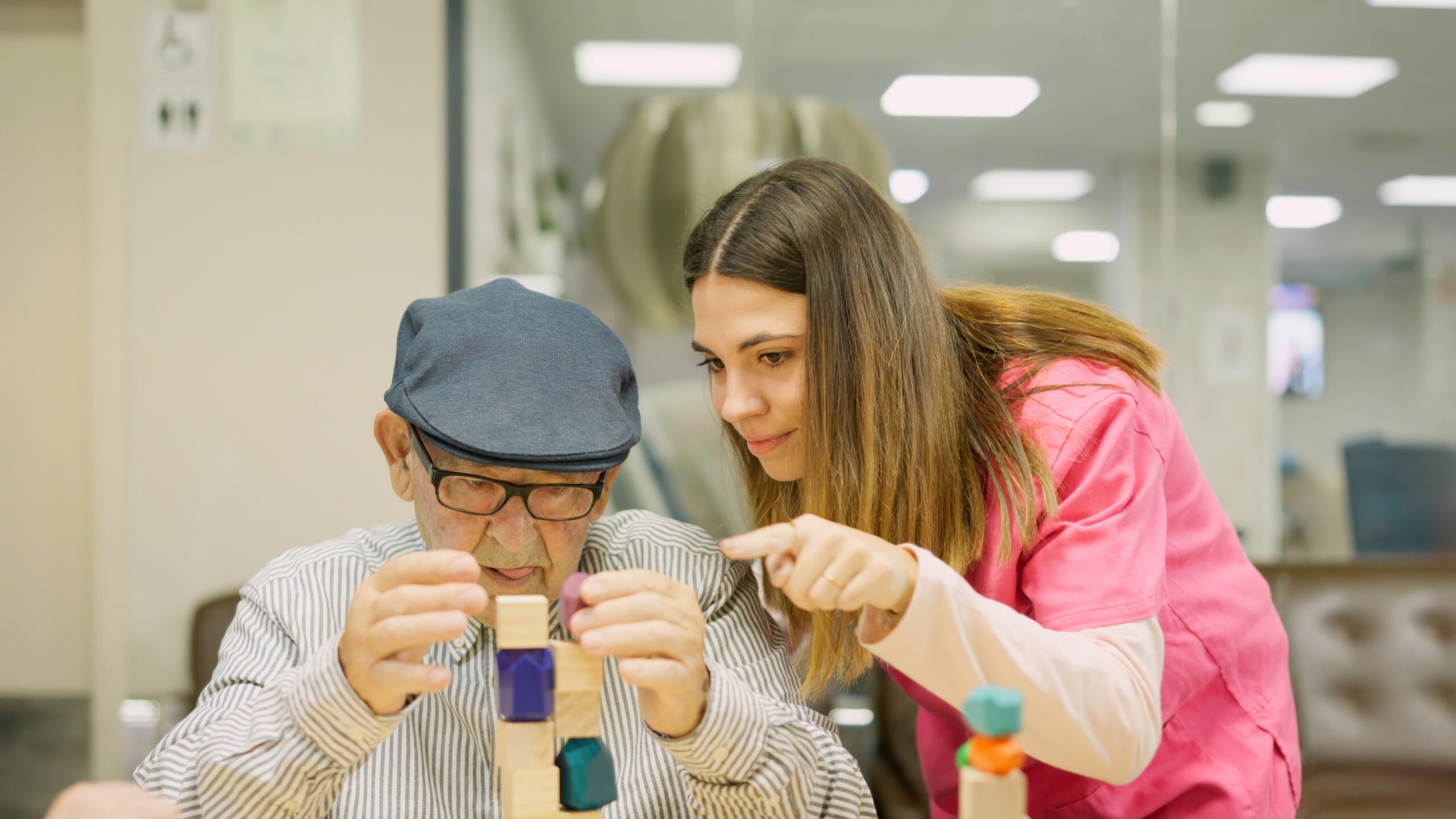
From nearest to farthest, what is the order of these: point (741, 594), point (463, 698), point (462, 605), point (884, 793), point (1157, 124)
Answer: point (462, 605) < point (463, 698) < point (741, 594) < point (884, 793) < point (1157, 124)

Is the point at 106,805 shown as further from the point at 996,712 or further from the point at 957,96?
the point at 957,96

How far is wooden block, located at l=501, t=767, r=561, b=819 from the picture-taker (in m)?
0.85

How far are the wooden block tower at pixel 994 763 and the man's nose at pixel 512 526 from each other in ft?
1.92

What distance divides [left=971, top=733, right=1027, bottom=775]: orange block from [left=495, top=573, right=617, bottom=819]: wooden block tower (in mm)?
315

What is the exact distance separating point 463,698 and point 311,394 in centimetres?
205

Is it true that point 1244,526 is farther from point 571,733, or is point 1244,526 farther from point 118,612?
point 118,612

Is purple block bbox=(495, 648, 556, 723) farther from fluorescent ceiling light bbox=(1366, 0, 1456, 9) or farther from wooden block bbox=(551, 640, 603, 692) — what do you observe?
fluorescent ceiling light bbox=(1366, 0, 1456, 9)

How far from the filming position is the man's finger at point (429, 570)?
35.6 inches

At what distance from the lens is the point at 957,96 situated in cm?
337

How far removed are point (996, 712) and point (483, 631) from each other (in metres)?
0.79

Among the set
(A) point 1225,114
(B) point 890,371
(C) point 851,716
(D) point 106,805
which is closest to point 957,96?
(A) point 1225,114

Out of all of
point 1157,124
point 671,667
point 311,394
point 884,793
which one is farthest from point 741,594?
point 1157,124

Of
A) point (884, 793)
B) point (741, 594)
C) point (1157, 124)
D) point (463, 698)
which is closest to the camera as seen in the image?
point (463, 698)

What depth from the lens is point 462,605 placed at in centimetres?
89
